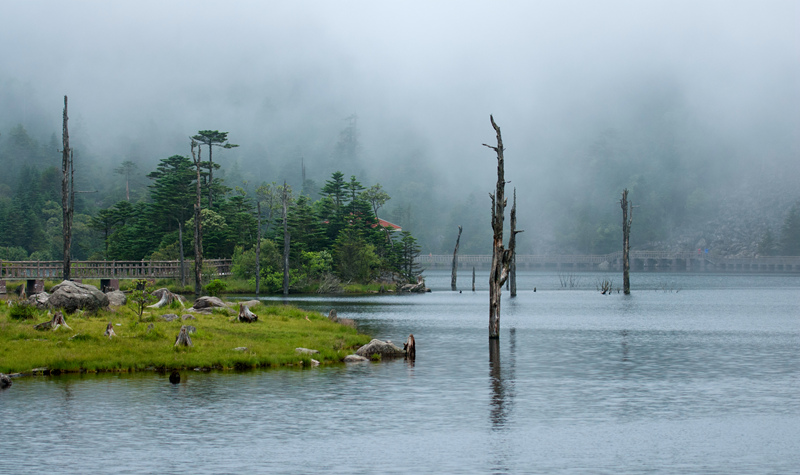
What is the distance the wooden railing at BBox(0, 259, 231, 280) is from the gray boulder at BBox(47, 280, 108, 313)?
152 ft

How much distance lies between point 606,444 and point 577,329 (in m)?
34.9

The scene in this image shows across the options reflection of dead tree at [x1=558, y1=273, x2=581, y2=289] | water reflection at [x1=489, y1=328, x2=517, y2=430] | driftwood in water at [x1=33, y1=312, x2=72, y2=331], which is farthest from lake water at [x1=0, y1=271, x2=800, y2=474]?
reflection of dead tree at [x1=558, y1=273, x2=581, y2=289]

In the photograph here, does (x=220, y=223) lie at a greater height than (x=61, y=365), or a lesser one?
greater

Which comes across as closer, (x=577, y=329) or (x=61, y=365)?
(x=61, y=365)

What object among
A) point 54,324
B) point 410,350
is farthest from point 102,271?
point 410,350

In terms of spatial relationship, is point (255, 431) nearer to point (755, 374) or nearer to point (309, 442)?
point (309, 442)

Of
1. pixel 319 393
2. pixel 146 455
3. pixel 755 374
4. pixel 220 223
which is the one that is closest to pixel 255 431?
pixel 146 455

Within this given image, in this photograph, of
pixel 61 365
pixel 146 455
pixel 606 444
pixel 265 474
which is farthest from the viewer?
pixel 61 365

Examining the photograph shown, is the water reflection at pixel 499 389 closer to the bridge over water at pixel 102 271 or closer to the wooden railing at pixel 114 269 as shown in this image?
the bridge over water at pixel 102 271

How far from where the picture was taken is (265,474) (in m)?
16.6

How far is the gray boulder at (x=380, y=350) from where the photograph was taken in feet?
116

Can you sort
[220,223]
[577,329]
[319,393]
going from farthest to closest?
[220,223]
[577,329]
[319,393]

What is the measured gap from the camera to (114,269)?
97.0 metres

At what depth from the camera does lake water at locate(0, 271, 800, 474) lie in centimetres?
1778
